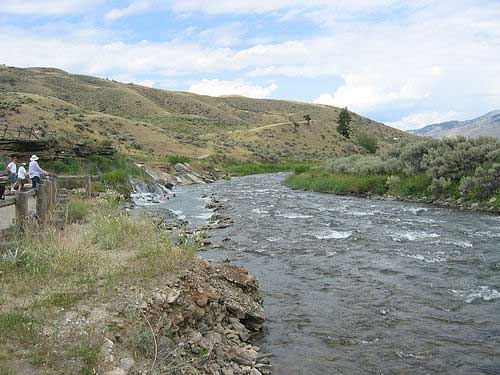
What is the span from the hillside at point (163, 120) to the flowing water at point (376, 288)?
77.0ft

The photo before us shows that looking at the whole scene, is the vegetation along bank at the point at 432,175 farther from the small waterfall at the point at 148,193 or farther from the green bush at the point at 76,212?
the green bush at the point at 76,212

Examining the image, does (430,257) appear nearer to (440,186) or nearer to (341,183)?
(440,186)

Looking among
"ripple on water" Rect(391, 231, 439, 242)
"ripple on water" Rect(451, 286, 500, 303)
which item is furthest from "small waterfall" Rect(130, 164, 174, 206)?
"ripple on water" Rect(451, 286, 500, 303)

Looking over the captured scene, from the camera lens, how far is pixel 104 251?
37.5 ft

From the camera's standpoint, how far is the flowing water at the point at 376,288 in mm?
9086

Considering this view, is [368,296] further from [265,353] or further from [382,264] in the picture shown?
[265,353]

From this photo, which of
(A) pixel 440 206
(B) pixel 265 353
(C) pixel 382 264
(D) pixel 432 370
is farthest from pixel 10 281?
(A) pixel 440 206

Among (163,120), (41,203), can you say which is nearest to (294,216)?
(41,203)

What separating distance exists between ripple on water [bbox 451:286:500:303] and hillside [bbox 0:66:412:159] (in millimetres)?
30640

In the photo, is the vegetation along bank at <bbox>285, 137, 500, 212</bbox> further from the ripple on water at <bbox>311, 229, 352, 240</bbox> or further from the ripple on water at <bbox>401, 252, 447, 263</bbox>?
the ripple on water at <bbox>401, 252, 447, 263</bbox>

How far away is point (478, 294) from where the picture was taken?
1207 centimetres

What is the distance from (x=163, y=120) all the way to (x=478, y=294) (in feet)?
327

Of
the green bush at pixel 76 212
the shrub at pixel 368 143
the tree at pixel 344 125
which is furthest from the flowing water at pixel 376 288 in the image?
the tree at pixel 344 125

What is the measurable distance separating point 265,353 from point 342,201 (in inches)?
898
